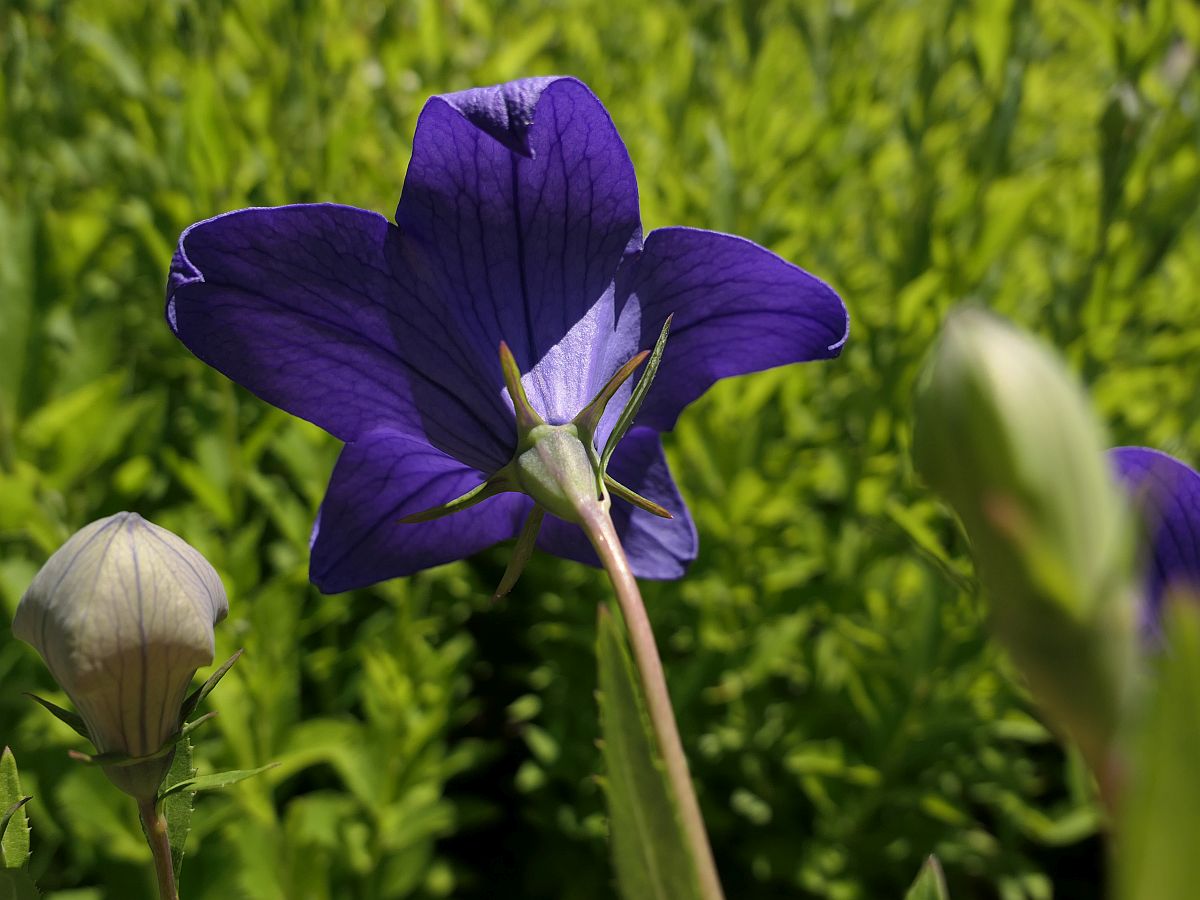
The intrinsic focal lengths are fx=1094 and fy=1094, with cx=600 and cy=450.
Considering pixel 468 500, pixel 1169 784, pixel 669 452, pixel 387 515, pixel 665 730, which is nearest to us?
pixel 1169 784

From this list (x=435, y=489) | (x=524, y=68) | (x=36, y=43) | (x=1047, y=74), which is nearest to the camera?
(x=435, y=489)

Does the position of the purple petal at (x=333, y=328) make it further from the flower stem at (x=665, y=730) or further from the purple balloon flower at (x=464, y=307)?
the flower stem at (x=665, y=730)

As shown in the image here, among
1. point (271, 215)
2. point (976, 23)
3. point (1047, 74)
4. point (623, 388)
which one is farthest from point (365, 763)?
point (1047, 74)

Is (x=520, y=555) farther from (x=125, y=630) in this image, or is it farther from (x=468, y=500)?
(x=125, y=630)

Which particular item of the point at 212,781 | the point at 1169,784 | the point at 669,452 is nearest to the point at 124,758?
the point at 212,781

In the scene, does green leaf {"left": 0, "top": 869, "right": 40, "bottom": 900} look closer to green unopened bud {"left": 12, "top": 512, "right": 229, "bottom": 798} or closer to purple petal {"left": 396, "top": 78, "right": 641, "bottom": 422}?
green unopened bud {"left": 12, "top": 512, "right": 229, "bottom": 798}

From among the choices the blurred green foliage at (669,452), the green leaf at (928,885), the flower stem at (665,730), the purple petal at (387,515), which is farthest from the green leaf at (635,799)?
the blurred green foliage at (669,452)

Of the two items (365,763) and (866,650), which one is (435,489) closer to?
(365,763)
